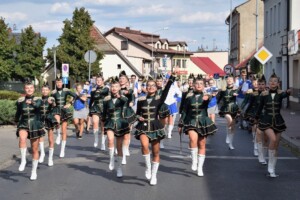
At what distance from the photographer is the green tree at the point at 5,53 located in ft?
158

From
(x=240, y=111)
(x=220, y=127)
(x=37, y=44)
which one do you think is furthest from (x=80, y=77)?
(x=240, y=111)

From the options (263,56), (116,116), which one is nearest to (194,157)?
(116,116)

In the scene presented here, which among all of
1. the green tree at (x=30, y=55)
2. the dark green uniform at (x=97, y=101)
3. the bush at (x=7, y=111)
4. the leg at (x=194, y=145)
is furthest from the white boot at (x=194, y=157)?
the green tree at (x=30, y=55)

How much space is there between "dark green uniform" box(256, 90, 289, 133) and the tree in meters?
46.2

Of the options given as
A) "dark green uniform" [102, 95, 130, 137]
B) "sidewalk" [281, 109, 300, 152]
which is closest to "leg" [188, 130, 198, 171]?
"dark green uniform" [102, 95, 130, 137]

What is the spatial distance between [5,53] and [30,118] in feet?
138

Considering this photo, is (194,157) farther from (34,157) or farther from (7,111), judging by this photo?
(7,111)

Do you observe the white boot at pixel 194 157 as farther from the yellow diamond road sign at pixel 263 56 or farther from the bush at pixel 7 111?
the bush at pixel 7 111

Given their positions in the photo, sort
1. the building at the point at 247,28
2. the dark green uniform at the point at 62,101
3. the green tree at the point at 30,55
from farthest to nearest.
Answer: the building at the point at 247,28
the green tree at the point at 30,55
the dark green uniform at the point at 62,101

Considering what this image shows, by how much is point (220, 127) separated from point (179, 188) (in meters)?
12.9

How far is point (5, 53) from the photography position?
1988 inches

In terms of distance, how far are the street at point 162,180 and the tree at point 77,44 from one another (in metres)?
43.1

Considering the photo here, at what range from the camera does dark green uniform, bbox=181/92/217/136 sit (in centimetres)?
1023

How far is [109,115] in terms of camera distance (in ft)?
34.1
